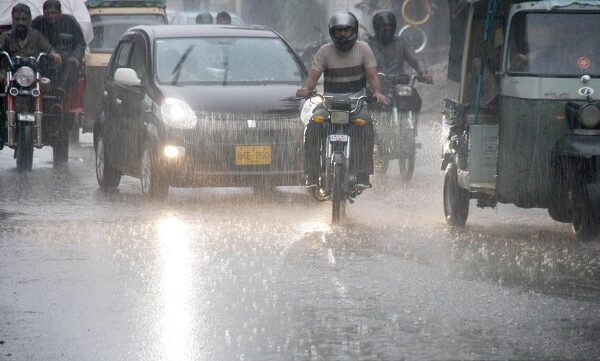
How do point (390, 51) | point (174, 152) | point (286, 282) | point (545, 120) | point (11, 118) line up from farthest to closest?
point (11, 118), point (390, 51), point (174, 152), point (545, 120), point (286, 282)

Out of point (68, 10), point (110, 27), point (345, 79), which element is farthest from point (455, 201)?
point (110, 27)

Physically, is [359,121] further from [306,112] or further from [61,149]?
[61,149]

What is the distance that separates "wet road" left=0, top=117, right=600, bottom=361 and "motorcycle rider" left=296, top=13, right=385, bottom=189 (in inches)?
18.0

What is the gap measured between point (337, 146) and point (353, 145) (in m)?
0.38

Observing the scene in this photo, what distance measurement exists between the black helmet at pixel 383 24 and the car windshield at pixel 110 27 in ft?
30.2

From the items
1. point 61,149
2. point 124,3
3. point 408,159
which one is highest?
point 124,3

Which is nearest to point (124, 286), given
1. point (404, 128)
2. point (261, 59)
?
point (261, 59)

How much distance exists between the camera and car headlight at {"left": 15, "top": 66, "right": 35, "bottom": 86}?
18.3 meters

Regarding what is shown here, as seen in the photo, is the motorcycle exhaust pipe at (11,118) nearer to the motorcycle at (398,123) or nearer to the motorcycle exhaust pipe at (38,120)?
the motorcycle exhaust pipe at (38,120)

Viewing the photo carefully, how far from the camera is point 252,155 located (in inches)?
573

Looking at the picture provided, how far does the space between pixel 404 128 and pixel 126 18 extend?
11.1m

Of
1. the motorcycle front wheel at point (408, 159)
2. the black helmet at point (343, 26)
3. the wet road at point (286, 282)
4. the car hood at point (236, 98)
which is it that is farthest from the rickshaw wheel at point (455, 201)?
the motorcycle front wheel at point (408, 159)

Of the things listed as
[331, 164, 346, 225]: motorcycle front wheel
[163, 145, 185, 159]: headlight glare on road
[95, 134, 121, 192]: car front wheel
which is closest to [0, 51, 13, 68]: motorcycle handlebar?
[95, 134, 121, 192]: car front wheel

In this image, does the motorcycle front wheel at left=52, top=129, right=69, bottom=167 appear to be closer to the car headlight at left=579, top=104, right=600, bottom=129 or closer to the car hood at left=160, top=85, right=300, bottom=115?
the car hood at left=160, top=85, right=300, bottom=115
